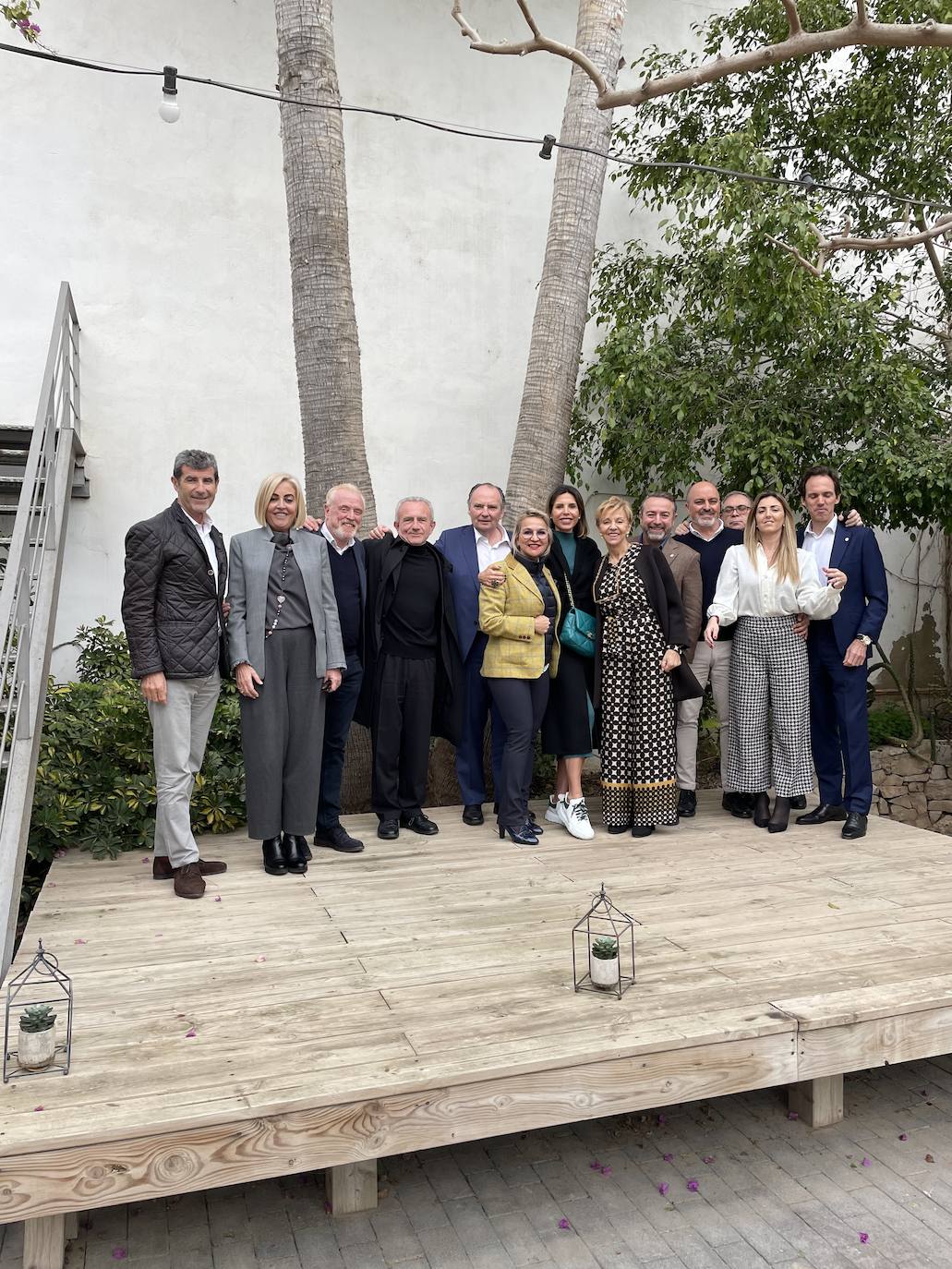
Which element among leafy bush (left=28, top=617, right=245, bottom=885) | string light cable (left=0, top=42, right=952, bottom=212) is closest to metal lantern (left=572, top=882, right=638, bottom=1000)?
leafy bush (left=28, top=617, right=245, bottom=885)

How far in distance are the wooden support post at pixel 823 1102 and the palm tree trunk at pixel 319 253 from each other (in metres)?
3.86

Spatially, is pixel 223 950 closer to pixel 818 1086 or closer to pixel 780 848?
pixel 818 1086

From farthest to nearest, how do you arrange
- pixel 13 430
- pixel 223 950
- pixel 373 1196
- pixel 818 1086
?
pixel 13 430
pixel 223 950
pixel 818 1086
pixel 373 1196

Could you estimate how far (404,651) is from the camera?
508 cm

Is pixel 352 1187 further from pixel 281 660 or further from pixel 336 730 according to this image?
pixel 336 730

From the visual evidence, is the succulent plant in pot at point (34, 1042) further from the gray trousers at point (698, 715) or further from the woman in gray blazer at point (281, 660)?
the gray trousers at point (698, 715)

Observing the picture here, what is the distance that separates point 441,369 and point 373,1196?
6009mm

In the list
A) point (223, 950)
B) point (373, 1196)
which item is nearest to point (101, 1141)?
point (373, 1196)

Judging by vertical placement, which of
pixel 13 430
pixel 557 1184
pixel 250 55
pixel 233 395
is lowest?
pixel 557 1184

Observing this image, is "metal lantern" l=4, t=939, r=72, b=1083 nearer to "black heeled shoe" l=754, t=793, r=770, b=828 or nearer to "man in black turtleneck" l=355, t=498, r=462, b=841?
"man in black turtleneck" l=355, t=498, r=462, b=841

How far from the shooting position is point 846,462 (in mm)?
6977

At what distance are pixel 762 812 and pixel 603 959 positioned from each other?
257 centimetres

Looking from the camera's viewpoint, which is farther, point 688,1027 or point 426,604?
point 426,604

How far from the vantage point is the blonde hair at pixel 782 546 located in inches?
207
